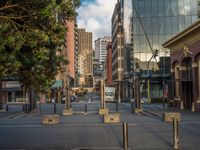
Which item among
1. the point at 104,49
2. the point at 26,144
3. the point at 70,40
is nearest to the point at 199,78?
the point at 26,144

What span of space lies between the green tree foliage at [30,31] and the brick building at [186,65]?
A: 2485cm

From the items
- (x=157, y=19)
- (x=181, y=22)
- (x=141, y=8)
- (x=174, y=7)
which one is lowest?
(x=181, y=22)

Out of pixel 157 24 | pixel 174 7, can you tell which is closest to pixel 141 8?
pixel 157 24

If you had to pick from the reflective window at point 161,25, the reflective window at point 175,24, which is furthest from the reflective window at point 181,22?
the reflective window at point 161,25

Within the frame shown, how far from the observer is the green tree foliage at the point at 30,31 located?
8.09m

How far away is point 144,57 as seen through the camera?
83938 millimetres

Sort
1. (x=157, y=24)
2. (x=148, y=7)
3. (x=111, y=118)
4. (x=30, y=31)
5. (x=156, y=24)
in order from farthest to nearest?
(x=156, y=24) < (x=157, y=24) < (x=148, y=7) < (x=111, y=118) < (x=30, y=31)

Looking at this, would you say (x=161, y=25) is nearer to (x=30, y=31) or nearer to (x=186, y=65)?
(x=186, y=65)

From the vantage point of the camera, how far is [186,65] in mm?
39938

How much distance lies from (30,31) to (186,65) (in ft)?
109

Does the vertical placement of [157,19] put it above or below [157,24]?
above

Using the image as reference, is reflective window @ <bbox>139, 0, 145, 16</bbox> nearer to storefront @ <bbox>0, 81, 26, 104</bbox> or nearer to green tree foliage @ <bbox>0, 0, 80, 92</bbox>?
storefront @ <bbox>0, 81, 26, 104</bbox>

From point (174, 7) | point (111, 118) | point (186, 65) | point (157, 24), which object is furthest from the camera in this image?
point (157, 24)

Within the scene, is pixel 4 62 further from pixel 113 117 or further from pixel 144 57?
pixel 144 57
